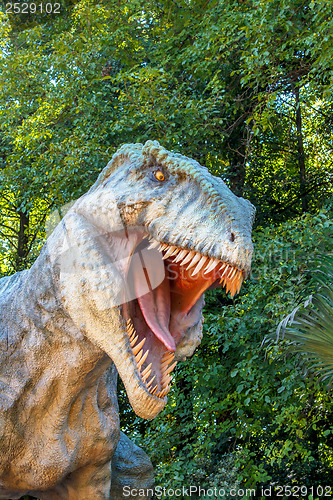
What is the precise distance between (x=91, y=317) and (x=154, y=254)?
1.13ft

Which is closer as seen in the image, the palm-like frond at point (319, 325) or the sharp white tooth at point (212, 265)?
the sharp white tooth at point (212, 265)

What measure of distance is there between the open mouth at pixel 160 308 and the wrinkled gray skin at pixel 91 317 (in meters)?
0.03

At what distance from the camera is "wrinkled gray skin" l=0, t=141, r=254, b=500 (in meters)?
1.83

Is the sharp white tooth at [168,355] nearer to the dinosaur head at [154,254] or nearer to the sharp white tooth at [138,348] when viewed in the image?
the dinosaur head at [154,254]

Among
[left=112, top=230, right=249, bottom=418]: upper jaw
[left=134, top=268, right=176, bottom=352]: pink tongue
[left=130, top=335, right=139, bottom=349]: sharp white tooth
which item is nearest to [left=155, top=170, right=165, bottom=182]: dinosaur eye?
[left=112, top=230, right=249, bottom=418]: upper jaw

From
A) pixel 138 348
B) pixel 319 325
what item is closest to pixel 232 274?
pixel 138 348

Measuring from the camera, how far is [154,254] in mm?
2105

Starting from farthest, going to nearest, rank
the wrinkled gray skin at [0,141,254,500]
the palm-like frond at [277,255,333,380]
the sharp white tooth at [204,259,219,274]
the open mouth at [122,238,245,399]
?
the palm-like frond at [277,255,333,380], the open mouth at [122,238,245,399], the wrinkled gray skin at [0,141,254,500], the sharp white tooth at [204,259,219,274]

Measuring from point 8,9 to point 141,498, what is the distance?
6.78m

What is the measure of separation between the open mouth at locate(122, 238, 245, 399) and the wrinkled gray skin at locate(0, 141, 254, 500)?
0.10 ft

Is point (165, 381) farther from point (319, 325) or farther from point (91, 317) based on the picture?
point (319, 325)

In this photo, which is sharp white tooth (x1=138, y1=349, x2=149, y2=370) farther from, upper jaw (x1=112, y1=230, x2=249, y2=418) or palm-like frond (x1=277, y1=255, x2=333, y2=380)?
palm-like frond (x1=277, y1=255, x2=333, y2=380)

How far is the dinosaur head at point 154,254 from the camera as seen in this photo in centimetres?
176

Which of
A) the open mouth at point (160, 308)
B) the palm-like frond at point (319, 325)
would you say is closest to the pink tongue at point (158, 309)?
the open mouth at point (160, 308)
